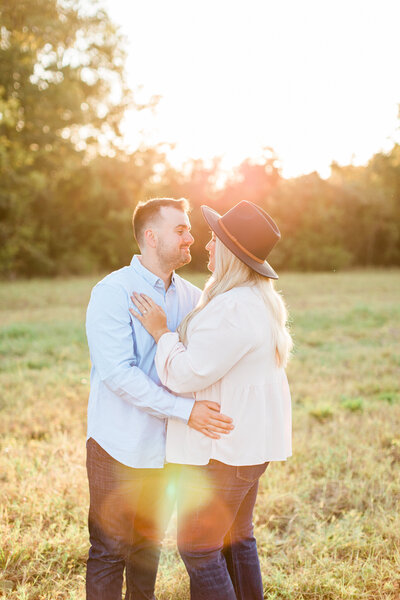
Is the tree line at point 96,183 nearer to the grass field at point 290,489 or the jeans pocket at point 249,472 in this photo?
the grass field at point 290,489

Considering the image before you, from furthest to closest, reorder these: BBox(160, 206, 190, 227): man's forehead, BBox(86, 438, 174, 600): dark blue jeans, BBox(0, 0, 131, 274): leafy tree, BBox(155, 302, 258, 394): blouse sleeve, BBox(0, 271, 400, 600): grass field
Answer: BBox(0, 0, 131, 274): leafy tree → BBox(0, 271, 400, 600): grass field → BBox(160, 206, 190, 227): man's forehead → BBox(86, 438, 174, 600): dark blue jeans → BBox(155, 302, 258, 394): blouse sleeve

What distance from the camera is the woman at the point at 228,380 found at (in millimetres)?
2383

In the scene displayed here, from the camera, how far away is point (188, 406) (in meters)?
2.53

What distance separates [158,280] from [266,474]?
8.78 feet

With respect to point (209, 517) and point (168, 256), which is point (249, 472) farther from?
point (168, 256)

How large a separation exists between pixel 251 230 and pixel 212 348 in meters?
0.62

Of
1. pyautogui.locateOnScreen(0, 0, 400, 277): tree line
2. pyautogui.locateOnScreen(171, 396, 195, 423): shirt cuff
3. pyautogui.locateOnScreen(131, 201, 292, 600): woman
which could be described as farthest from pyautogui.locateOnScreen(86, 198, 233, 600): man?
pyautogui.locateOnScreen(0, 0, 400, 277): tree line

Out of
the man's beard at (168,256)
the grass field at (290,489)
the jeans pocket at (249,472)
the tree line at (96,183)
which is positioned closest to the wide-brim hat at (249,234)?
the man's beard at (168,256)

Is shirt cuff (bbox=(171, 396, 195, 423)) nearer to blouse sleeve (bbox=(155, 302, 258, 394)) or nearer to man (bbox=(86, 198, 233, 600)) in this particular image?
man (bbox=(86, 198, 233, 600))

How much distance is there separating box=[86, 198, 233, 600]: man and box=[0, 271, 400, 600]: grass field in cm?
60

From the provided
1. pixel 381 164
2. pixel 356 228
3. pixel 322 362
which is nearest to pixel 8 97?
pixel 381 164

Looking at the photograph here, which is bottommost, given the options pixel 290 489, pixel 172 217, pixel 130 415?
pixel 290 489

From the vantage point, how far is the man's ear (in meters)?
2.93

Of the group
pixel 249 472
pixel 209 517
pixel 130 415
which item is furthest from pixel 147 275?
pixel 209 517
